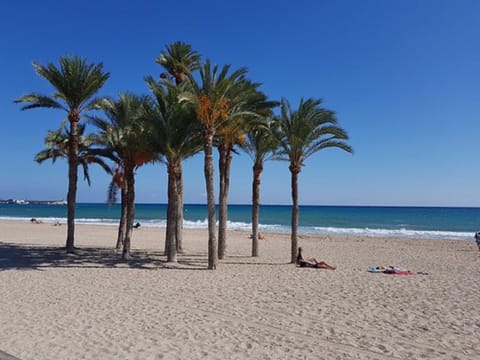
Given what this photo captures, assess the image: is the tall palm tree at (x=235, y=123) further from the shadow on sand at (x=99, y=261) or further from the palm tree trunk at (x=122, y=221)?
the palm tree trunk at (x=122, y=221)

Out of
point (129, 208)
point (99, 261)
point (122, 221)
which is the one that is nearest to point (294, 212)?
point (129, 208)

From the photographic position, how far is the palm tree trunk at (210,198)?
42.8 ft

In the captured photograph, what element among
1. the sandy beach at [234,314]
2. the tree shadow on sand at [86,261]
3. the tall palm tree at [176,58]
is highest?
the tall palm tree at [176,58]

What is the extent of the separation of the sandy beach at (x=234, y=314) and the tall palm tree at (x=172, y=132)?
121 inches

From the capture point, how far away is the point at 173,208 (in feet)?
47.1

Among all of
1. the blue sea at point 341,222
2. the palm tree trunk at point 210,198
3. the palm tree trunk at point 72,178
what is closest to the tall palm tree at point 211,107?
the palm tree trunk at point 210,198

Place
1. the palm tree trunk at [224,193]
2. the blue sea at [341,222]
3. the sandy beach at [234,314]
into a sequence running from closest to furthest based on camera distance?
the sandy beach at [234,314]
the palm tree trunk at [224,193]
the blue sea at [341,222]

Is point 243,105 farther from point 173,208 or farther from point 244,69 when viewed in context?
point 173,208

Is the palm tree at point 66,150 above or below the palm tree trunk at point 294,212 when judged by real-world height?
above

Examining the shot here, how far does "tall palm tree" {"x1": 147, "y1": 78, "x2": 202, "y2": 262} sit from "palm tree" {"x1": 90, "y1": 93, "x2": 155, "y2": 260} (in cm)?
81

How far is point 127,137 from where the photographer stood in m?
15.2

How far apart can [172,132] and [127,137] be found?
243 cm

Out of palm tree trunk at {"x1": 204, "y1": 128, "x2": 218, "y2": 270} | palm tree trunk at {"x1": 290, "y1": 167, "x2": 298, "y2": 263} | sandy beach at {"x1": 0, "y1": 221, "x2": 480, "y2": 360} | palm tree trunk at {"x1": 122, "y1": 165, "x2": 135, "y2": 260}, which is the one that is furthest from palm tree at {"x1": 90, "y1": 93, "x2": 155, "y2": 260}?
palm tree trunk at {"x1": 290, "y1": 167, "x2": 298, "y2": 263}

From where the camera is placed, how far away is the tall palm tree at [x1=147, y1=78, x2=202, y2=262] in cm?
1375
